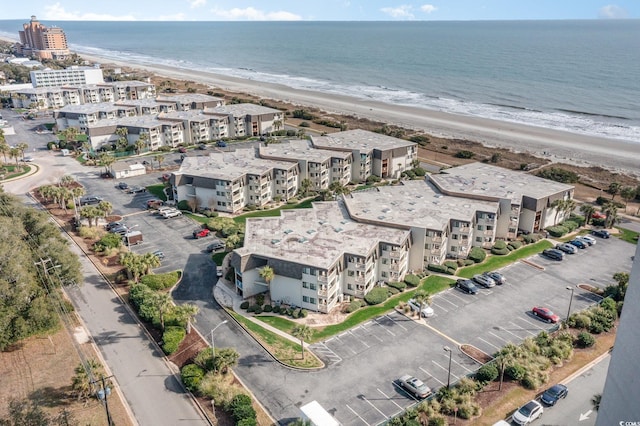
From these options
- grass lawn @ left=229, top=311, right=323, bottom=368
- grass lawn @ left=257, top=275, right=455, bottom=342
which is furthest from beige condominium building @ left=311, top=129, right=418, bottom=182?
grass lawn @ left=229, top=311, right=323, bottom=368

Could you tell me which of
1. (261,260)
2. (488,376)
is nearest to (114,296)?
(261,260)

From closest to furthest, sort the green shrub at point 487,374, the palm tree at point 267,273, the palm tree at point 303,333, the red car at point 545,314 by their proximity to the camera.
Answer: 1. the green shrub at point 487,374
2. the palm tree at point 303,333
3. the red car at point 545,314
4. the palm tree at point 267,273

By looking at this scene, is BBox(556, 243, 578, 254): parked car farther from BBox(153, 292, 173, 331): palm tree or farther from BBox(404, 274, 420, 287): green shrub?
BBox(153, 292, 173, 331): palm tree

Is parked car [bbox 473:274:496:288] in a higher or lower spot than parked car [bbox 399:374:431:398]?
higher

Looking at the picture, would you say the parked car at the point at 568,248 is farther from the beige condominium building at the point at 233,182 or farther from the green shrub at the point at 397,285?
the beige condominium building at the point at 233,182

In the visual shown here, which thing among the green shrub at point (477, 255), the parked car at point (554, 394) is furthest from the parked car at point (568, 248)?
the parked car at point (554, 394)

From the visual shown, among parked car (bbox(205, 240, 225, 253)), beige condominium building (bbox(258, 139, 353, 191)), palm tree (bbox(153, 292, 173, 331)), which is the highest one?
beige condominium building (bbox(258, 139, 353, 191))

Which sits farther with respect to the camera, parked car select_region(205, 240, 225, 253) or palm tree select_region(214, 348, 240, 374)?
parked car select_region(205, 240, 225, 253)
